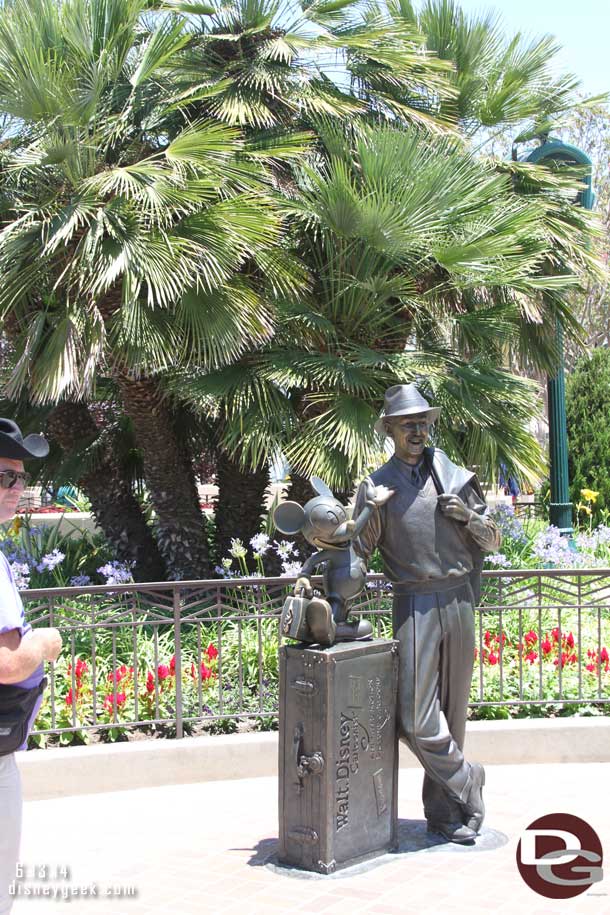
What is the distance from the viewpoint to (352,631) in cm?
452

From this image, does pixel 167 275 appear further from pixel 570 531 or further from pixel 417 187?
pixel 570 531

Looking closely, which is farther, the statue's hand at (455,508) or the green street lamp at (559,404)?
the green street lamp at (559,404)

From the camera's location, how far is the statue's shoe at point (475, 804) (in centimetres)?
457

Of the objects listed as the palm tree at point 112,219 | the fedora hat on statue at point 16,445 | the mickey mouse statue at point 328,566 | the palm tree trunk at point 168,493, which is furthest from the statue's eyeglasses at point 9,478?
the palm tree trunk at point 168,493

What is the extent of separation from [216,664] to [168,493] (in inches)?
90.4

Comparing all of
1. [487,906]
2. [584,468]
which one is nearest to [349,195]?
[487,906]

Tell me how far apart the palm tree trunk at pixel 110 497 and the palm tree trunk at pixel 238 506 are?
64 centimetres

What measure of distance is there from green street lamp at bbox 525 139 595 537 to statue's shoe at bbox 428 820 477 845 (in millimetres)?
5818

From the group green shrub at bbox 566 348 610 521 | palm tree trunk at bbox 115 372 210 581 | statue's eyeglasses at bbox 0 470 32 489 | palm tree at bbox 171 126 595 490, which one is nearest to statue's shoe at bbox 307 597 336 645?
statue's eyeglasses at bbox 0 470 32 489

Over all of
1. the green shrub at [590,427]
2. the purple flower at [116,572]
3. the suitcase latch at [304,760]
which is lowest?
the suitcase latch at [304,760]

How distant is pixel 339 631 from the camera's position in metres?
4.50

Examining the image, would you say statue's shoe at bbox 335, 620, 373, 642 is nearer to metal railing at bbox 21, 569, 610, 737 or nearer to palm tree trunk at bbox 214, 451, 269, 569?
metal railing at bbox 21, 569, 610, 737

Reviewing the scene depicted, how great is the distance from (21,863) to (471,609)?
7.62 ft

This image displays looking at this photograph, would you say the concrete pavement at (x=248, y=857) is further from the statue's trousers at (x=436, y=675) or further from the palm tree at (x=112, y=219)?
the palm tree at (x=112, y=219)
